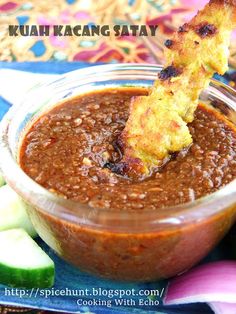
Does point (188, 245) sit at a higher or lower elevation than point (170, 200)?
lower

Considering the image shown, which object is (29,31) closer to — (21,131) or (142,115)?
(21,131)

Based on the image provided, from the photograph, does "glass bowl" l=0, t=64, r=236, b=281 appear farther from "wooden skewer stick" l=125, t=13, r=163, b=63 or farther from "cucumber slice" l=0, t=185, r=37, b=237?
"wooden skewer stick" l=125, t=13, r=163, b=63

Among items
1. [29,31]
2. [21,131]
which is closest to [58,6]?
[29,31]

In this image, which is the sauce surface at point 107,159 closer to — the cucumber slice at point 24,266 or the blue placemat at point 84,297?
the cucumber slice at point 24,266

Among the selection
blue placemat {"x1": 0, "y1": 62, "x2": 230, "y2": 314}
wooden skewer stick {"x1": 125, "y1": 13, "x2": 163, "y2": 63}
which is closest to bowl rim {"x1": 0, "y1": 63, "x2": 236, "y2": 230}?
blue placemat {"x1": 0, "y1": 62, "x2": 230, "y2": 314}

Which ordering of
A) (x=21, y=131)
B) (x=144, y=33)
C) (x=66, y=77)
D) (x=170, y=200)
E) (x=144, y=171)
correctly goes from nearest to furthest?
1. (x=170, y=200)
2. (x=144, y=171)
3. (x=21, y=131)
4. (x=66, y=77)
5. (x=144, y=33)

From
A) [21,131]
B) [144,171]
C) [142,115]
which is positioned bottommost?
[21,131]
